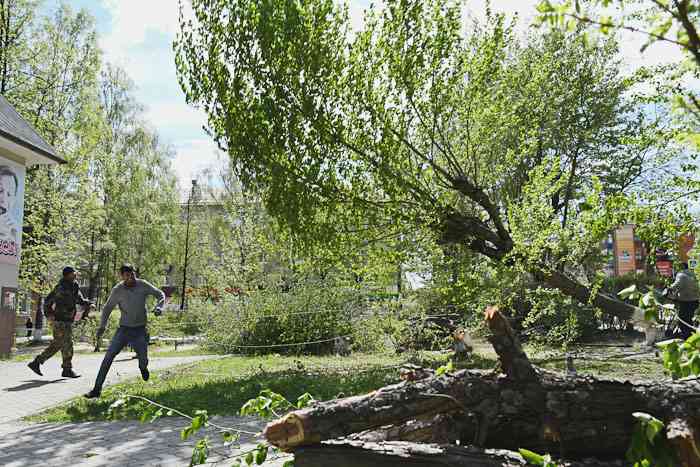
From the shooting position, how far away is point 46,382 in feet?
37.4

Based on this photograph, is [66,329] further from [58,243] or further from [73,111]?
[73,111]

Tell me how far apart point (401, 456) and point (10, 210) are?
2027cm

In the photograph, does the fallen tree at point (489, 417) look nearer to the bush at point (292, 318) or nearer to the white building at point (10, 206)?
the bush at point (292, 318)

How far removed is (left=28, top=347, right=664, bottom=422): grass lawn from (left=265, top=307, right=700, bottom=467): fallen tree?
3354 mm

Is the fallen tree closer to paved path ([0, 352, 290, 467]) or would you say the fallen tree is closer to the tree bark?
the tree bark

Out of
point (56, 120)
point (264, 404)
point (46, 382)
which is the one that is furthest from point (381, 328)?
point (56, 120)

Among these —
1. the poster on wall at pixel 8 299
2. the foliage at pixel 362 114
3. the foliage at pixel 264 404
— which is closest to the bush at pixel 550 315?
the foliage at pixel 362 114

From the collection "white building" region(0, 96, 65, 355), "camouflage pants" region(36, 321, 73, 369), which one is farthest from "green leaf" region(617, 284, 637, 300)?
"white building" region(0, 96, 65, 355)

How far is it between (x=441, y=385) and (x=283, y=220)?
8360mm

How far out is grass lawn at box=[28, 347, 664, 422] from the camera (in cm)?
820

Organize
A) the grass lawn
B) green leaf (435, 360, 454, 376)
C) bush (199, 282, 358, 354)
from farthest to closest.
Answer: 1. bush (199, 282, 358, 354)
2. the grass lawn
3. green leaf (435, 360, 454, 376)

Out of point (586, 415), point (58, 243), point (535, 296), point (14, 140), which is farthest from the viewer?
point (58, 243)

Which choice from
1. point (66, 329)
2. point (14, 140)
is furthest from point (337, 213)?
point (14, 140)

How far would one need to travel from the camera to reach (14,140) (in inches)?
741
